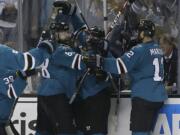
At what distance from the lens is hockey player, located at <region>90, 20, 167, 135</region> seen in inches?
336

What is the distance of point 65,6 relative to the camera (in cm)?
915

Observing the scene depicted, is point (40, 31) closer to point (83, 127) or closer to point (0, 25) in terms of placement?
point (0, 25)

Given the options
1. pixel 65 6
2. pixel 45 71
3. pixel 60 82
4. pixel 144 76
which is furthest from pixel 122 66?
pixel 65 6

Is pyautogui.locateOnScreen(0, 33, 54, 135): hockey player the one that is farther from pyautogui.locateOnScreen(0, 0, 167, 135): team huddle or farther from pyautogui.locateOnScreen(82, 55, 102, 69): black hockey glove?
pyautogui.locateOnScreen(82, 55, 102, 69): black hockey glove

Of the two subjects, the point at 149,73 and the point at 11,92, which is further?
the point at 149,73

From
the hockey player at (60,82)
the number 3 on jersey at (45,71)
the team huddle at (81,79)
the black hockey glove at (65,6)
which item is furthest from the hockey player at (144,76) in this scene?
the black hockey glove at (65,6)

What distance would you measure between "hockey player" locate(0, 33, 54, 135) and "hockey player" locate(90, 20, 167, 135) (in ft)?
2.32

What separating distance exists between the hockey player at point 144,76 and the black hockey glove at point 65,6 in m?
0.86

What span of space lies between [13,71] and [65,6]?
1.25 m

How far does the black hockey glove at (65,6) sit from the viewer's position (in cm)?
910

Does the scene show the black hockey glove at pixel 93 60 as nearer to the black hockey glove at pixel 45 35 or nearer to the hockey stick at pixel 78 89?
the hockey stick at pixel 78 89

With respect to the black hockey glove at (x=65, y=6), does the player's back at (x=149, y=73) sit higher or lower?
lower

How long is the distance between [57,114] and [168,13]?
1.55 m

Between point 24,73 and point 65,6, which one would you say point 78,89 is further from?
point 65,6
